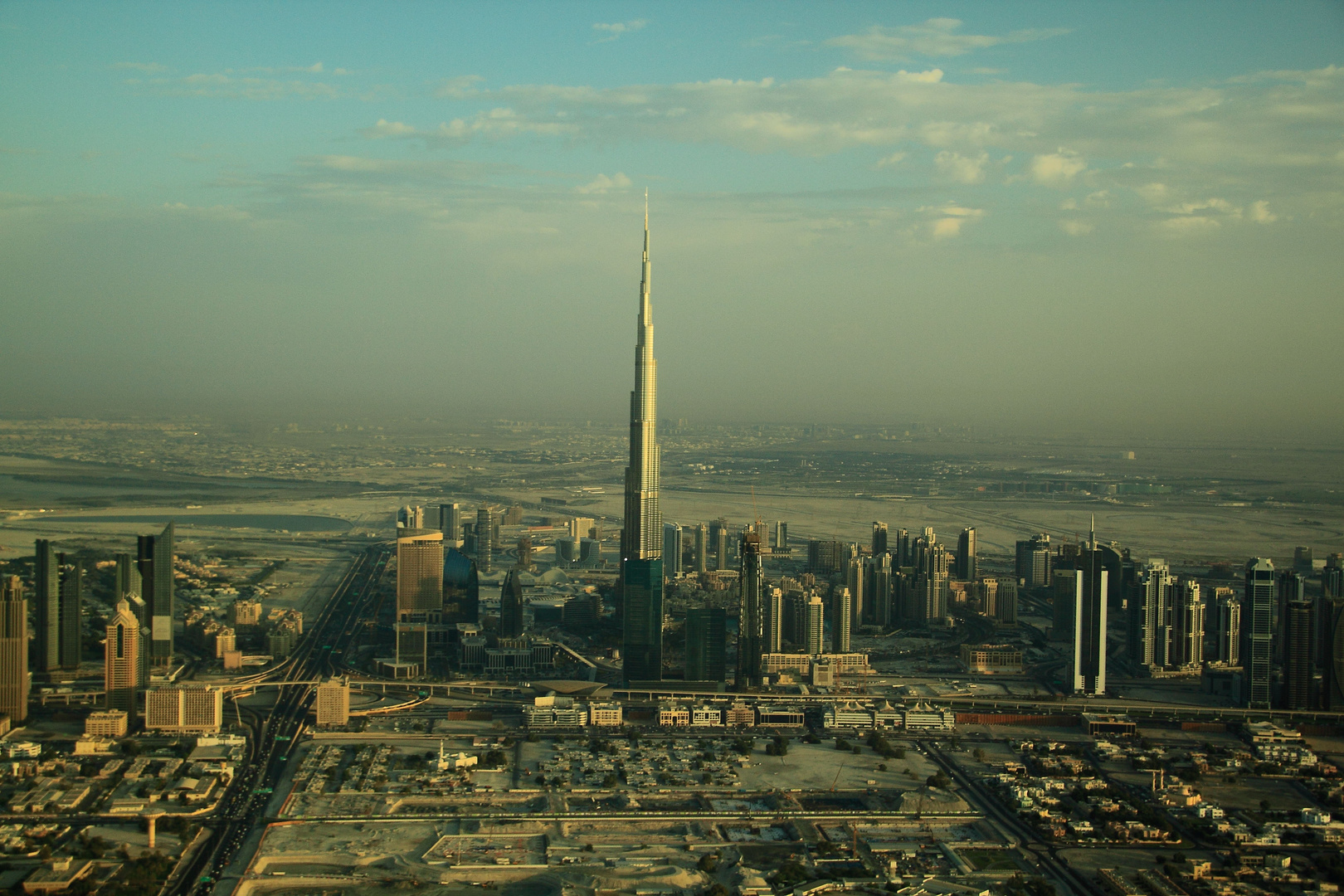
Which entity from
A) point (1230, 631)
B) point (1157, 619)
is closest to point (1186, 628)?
point (1157, 619)

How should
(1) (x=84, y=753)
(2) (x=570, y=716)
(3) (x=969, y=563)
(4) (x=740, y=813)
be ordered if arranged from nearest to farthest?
(4) (x=740, y=813)
(1) (x=84, y=753)
(2) (x=570, y=716)
(3) (x=969, y=563)

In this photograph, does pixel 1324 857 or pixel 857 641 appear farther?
pixel 857 641

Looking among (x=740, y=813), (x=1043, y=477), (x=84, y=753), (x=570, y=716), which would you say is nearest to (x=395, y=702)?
(x=570, y=716)

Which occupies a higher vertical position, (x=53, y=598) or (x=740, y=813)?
(x=53, y=598)

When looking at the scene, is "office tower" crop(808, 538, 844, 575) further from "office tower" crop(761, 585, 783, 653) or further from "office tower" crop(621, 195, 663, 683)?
"office tower" crop(761, 585, 783, 653)

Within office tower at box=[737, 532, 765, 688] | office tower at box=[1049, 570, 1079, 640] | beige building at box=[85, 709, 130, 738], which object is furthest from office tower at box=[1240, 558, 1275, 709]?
beige building at box=[85, 709, 130, 738]

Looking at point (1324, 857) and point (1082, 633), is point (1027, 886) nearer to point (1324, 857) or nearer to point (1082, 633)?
point (1324, 857)

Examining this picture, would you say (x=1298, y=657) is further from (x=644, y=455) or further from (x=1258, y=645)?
(x=644, y=455)
